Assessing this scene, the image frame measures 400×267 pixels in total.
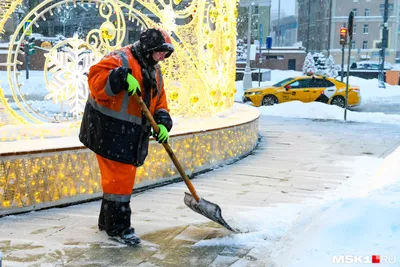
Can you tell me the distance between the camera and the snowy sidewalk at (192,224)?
365 cm

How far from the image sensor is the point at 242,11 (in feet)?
147

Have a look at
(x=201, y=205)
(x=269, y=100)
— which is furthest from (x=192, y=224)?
(x=269, y=100)

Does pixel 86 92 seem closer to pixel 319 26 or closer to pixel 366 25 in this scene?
pixel 319 26

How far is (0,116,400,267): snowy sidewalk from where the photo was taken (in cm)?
365

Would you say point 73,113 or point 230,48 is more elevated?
point 230,48

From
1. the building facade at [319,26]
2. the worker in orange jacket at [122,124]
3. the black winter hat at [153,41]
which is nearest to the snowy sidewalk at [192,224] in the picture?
the worker in orange jacket at [122,124]

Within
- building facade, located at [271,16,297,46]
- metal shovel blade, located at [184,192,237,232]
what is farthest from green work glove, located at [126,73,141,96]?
building facade, located at [271,16,297,46]

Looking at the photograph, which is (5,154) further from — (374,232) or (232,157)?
(232,157)

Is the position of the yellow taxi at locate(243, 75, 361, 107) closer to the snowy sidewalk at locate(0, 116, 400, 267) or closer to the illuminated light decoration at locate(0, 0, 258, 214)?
the illuminated light decoration at locate(0, 0, 258, 214)

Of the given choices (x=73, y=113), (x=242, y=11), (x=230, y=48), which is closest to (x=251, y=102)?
(x=230, y=48)

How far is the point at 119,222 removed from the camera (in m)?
3.88

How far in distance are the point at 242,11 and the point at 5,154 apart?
42.3 metres

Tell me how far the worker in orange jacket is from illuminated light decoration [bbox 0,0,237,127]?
5.77 ft

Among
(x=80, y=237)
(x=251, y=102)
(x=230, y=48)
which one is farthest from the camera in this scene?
(x=251, y=102)
